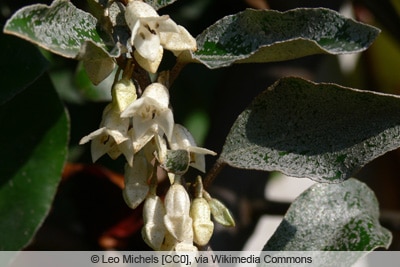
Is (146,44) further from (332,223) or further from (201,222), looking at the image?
(332,223)

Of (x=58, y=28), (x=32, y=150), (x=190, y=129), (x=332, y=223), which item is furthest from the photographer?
(x=190, y=129)

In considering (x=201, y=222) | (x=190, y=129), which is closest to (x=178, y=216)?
(x=201, y=222)

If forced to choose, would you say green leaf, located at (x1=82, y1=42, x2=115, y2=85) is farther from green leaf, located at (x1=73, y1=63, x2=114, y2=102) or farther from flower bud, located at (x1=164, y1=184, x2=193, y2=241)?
green leaf, located at (x1=73, y1=63, x2=114, y2=102)

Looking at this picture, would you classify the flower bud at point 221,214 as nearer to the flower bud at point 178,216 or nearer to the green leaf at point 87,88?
the flower bud at point 178,216

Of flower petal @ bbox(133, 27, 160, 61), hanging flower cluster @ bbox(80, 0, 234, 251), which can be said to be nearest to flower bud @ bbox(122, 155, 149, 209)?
hanging flower cluster @ bbox(80, 0, 234, 251)

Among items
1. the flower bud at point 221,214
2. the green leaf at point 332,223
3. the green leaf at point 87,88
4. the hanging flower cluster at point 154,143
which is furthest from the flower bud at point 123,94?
the green leaf at point 87,88

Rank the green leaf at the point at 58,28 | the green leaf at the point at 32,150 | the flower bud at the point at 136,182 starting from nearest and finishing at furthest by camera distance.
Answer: the green leaf at the point at 58,28, the flower bud at the point at 136,182, the green leaf at the point at 32,150
